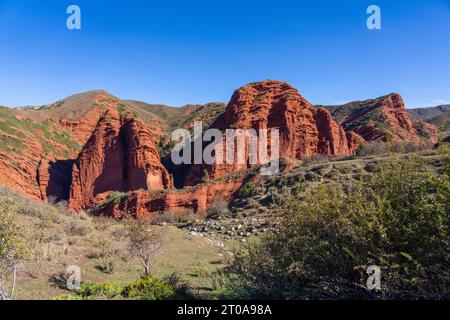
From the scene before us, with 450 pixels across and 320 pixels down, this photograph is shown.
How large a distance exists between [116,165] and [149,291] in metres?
48.8

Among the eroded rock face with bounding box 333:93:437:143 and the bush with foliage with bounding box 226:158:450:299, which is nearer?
the bush with foliage with bounding box 226:158:450:299

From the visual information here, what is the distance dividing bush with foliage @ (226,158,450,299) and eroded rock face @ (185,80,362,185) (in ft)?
137

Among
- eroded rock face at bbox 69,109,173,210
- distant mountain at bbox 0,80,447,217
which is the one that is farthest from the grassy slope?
eroded rock face at bbox 69,109,173,210

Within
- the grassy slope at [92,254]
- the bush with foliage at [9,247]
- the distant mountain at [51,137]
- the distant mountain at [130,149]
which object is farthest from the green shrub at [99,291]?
the distant mountain at [51,137]

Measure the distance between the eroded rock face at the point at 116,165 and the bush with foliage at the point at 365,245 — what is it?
44.4m

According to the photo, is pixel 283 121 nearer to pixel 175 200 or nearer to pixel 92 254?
pixel 175 200

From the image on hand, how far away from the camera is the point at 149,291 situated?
8656 millimetres

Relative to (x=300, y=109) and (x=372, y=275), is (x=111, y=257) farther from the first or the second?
(x=300, y=109)

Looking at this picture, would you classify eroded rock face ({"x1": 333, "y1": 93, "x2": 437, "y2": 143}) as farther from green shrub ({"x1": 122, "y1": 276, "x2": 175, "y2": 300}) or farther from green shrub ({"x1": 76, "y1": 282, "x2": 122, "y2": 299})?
green shrub ({"x1": 76, "y1": 282, "x2": 122, "y2": 299})

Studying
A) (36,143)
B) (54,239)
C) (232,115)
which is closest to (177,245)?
(54,239)

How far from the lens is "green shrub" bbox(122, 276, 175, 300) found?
328 inches

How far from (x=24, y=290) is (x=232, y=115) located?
50509 mm

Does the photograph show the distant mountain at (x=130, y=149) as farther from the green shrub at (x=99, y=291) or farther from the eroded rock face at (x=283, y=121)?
the green shrub at (x=99, y=291)

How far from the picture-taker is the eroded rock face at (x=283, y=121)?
5262 centimetres
